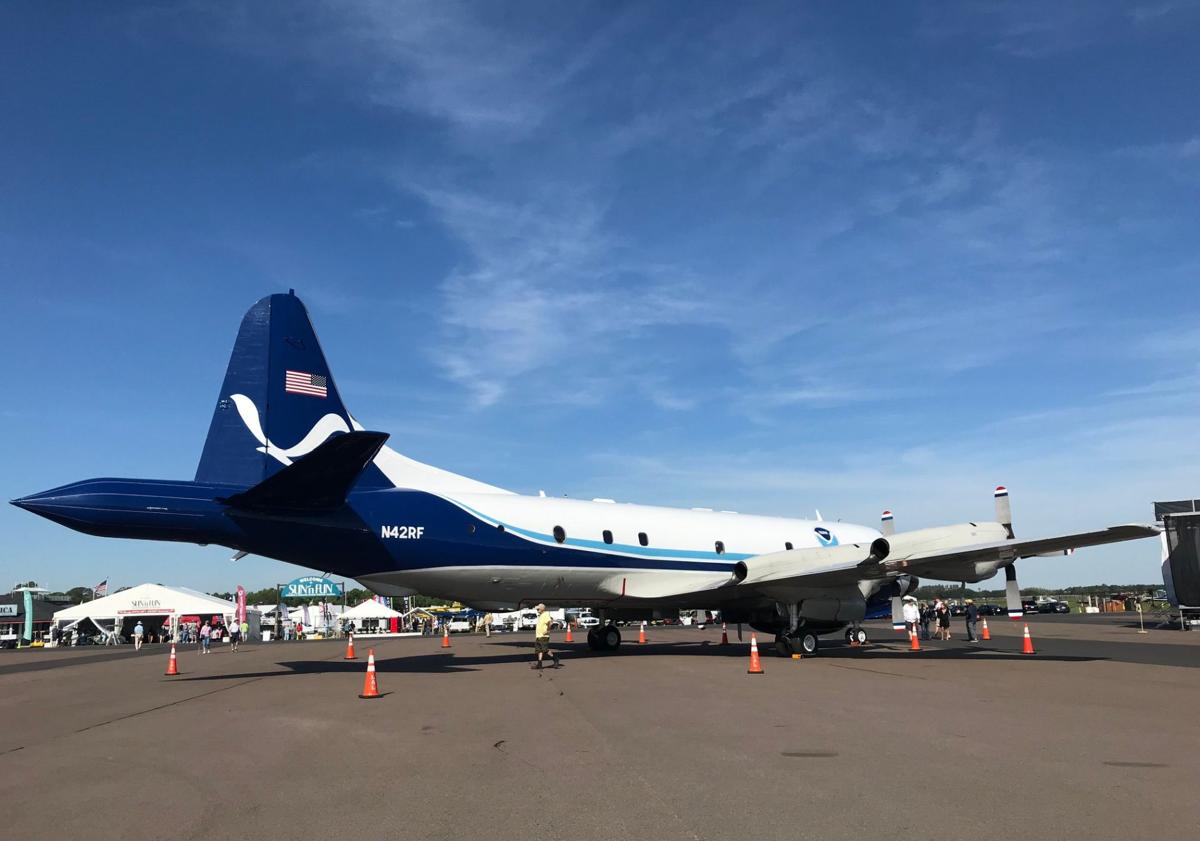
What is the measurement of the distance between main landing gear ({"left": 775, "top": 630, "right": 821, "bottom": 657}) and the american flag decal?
13358mm

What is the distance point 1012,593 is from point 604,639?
1133 cm

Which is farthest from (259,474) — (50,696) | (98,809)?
(98,809)

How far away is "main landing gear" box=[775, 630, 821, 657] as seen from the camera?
71.1 ft

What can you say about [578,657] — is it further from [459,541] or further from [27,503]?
[27,503]

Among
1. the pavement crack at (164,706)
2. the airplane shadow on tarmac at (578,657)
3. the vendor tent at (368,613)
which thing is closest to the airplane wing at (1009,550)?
the airplane shadow on tarmac at (578,657)

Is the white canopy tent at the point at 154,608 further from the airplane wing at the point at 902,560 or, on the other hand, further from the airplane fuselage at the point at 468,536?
the airplane wing at the point at 902,560

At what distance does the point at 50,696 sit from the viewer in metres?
16.4

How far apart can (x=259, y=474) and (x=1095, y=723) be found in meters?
15.3

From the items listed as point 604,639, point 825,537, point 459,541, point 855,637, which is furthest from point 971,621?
point 459,541

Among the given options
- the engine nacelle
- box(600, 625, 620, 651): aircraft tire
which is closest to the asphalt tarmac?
the engine nacelle

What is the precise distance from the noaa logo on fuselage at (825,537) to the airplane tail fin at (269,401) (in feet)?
56.0

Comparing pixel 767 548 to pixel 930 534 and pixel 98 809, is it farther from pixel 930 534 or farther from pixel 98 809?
pixel 98 809

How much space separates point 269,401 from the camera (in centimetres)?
1761

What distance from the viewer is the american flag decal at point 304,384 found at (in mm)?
17891
